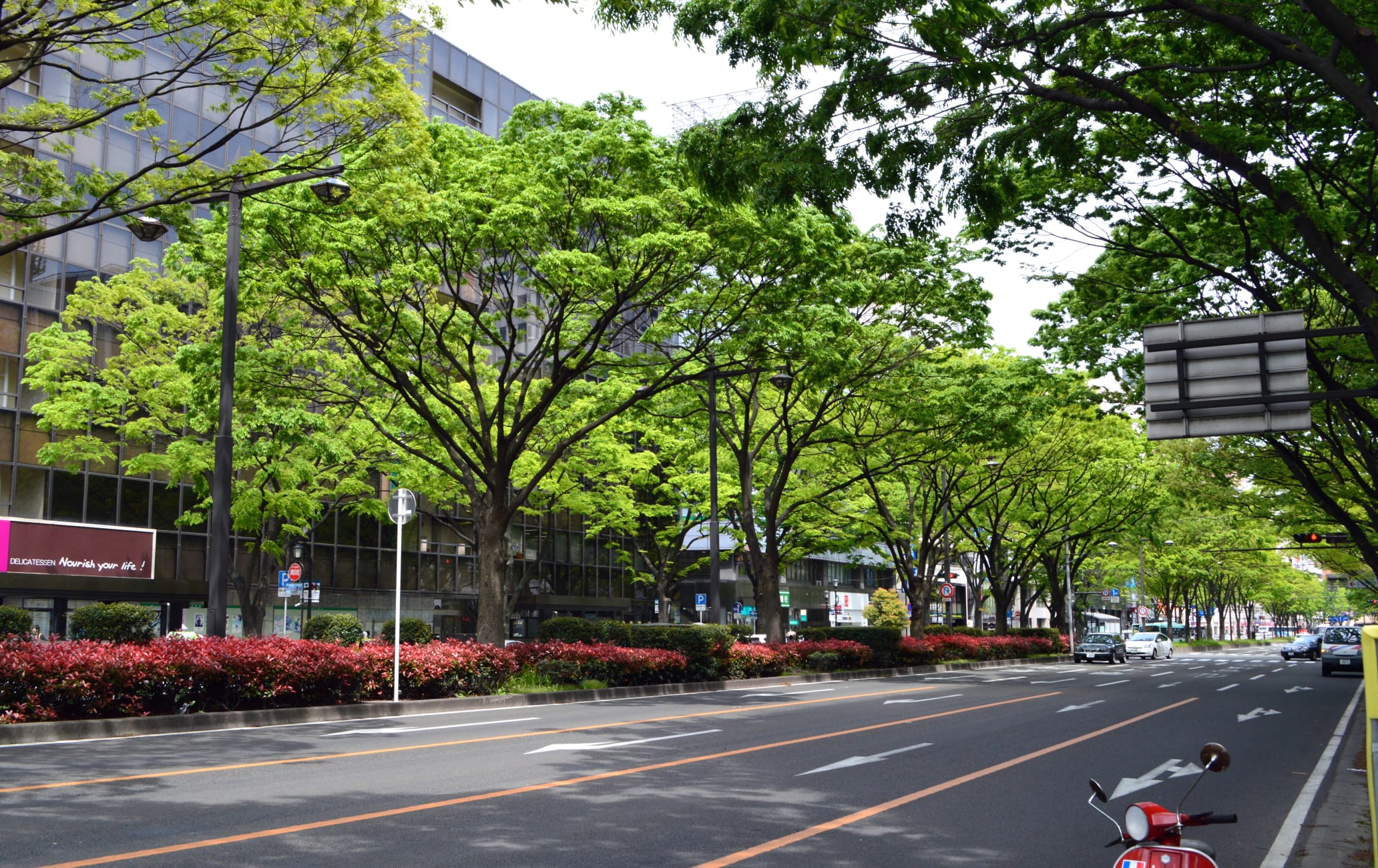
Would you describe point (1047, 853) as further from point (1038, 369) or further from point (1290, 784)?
point (1038, 369)

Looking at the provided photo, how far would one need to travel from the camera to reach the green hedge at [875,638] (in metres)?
34.0

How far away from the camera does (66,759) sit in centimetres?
1028

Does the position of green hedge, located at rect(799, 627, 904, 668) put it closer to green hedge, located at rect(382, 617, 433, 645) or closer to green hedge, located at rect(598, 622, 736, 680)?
green hedge, located at rect(598, 622, 736, 680)

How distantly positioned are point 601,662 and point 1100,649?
32840 mm

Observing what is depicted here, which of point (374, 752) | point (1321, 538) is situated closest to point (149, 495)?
point (374, 752)

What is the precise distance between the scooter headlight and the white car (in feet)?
182

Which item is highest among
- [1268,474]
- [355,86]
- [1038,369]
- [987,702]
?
[355,86]

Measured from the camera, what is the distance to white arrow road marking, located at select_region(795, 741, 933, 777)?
34.6ft

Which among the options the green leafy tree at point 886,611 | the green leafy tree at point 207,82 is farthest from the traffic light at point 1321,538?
the green leafy tree at point 207,82

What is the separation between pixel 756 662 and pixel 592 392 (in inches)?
359

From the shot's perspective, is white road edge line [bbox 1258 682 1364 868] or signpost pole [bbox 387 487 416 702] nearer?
white road edge line [bbox 1258 682 1364 868]

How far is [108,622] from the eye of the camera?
862 inches

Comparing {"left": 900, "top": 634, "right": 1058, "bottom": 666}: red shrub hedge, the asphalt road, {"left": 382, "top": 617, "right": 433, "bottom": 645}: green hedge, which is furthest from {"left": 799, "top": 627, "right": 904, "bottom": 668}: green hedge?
the asphalt road

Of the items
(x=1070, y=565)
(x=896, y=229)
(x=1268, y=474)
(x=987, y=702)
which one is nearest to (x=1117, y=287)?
(x=987, y=702)
